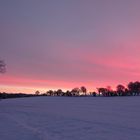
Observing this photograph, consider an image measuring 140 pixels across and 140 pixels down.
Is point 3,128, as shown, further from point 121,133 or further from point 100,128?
point 121,133

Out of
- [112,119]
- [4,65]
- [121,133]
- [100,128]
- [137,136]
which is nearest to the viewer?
[137,136]

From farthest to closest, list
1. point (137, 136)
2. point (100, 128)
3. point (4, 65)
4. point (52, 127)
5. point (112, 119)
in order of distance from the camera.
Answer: point (4, 65)
point (112, 119)
point (52, 127)
point (100, 128)
point (137, 136)

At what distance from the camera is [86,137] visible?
1080 cm

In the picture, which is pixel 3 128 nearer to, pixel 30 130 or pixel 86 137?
pixel 30 130

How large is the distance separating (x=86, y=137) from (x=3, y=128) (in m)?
4.36

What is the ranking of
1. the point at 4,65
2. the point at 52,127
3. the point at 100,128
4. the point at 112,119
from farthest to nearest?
the point at 4,65
the point at 112,119
the point at 52,127
the point at 100,128

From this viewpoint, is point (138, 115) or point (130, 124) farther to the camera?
point (138, 115)

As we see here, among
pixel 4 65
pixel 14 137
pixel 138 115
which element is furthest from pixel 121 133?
pixel 4 65

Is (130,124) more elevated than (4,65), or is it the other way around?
(4,65)

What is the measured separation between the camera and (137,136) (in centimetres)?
1039

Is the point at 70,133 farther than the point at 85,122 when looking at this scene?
No

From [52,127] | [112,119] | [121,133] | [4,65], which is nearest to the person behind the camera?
[121,133]

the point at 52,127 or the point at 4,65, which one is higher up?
the point at 4,65

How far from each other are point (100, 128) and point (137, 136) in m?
2.02
